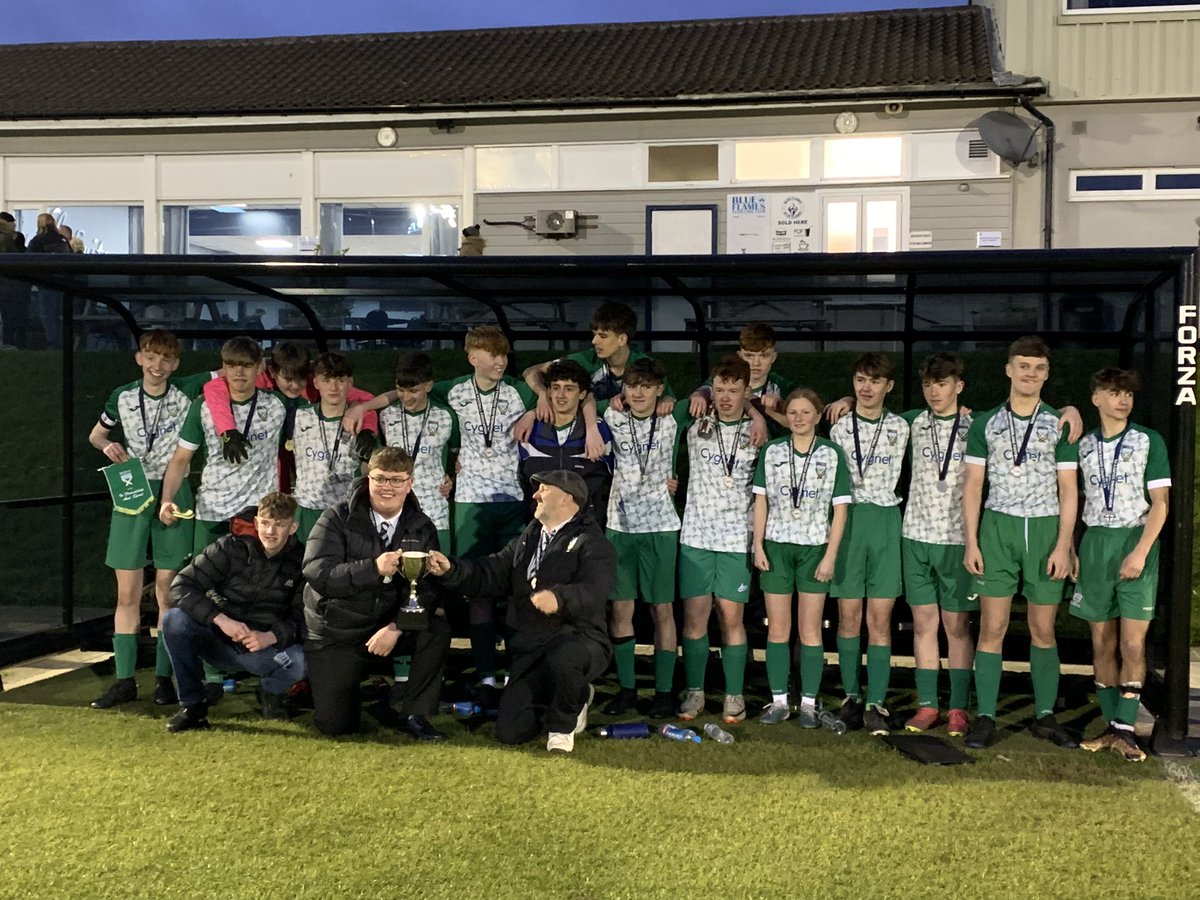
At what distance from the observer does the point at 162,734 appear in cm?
446

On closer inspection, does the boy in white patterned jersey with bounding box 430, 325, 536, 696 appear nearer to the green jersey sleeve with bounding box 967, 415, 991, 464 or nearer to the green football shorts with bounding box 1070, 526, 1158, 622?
the green jersey sleeve with bounding box 967, 415, 991, 464

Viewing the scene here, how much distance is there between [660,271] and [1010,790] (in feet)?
8.53

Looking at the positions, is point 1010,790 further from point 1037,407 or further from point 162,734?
point 162,734

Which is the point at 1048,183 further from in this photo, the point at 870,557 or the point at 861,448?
the point at 870,557

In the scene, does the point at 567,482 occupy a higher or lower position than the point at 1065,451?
lower

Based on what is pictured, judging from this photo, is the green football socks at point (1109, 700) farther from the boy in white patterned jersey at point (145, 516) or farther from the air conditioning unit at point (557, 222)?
the air conditioning unit at point (557, 222)

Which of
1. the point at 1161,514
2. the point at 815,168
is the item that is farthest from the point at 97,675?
the point at 815,168

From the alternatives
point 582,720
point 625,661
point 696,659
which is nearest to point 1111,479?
point 696,659

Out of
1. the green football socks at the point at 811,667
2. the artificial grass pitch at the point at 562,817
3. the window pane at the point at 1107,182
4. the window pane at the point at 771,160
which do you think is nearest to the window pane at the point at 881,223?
the window pane at the point at 771,160

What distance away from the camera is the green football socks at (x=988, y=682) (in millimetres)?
4516

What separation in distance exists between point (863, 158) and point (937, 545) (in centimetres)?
823

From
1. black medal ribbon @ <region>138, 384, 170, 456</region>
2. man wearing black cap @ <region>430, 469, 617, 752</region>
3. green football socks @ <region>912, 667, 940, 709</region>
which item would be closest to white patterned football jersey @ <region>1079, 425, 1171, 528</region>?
green football socks @ <region>912, 667, 940, 709</region>

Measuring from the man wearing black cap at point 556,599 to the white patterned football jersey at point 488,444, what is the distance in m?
0.56

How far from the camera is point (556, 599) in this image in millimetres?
4262
